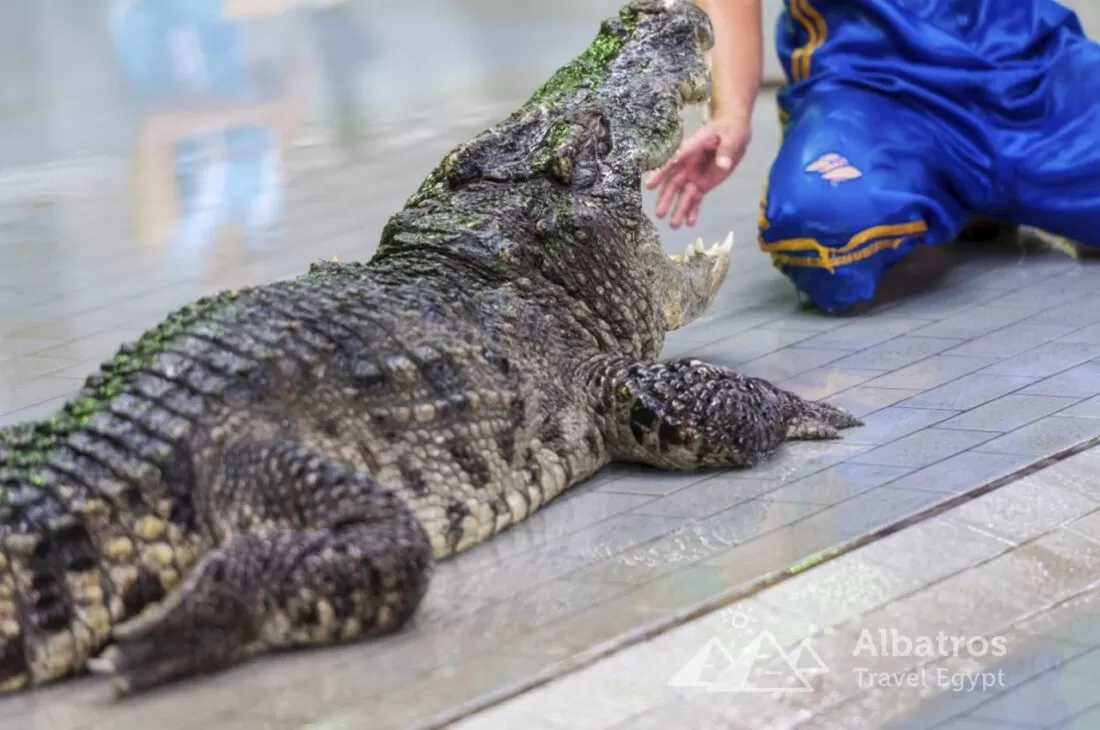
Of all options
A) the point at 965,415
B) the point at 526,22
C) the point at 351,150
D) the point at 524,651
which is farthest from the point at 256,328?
the point at 526,22

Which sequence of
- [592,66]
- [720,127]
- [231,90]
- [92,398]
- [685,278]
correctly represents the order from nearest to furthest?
[92,398] → [685,278] → [592,66] → [720,127] → [231,90]

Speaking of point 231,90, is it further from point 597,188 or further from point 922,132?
point 597,188

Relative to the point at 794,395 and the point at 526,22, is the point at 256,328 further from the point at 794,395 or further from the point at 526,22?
the point at 526,22

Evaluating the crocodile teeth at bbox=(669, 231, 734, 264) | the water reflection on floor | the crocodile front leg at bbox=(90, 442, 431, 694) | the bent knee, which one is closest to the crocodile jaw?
the crocodile teeth at bbox=(669, 231, 734, 264)

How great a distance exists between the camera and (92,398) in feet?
8.76

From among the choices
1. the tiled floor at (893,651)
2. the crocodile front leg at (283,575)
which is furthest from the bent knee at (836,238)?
the crocodile front leg at (283,575)

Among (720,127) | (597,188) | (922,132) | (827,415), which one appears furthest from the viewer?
(922,132)

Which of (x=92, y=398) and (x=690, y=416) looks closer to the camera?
(x=92, y=398)

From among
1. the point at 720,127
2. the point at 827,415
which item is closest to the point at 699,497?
the point at 827,415

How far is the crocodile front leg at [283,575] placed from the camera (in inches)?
93.7

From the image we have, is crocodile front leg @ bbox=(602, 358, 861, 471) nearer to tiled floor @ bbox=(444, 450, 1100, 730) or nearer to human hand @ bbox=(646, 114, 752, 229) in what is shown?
tiled floor @ bbox=(444, 450, 1100, 730)

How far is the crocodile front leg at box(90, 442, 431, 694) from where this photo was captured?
238cm

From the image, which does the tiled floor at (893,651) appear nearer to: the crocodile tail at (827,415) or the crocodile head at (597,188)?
the crocodile tail at (827,415)

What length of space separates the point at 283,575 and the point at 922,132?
2965 mm
